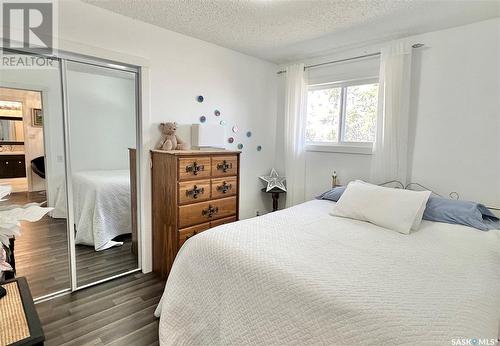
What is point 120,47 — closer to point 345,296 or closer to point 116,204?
point 116,204

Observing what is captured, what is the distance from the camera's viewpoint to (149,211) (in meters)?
2.72

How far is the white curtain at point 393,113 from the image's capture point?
2.64 meters

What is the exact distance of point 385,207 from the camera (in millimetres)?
2168

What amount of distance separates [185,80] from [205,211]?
4.36ft

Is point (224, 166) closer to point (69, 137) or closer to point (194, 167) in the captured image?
point (194, 167)

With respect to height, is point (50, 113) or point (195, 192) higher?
point (50, 113)

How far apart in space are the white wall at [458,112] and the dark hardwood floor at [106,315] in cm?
267

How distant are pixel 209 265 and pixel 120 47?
77.3 inches

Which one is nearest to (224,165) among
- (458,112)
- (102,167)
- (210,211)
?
(210,211)

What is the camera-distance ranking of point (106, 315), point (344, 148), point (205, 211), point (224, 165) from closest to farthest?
point (106, 315) < point (205, 211) < point (224, 165) < point (344, 148)

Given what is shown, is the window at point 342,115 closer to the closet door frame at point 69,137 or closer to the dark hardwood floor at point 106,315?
the closet door frame at point 69,137

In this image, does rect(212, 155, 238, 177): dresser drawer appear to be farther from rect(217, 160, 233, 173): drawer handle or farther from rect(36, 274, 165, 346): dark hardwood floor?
rect(36, 274, 165, 346): dark hardwood floor

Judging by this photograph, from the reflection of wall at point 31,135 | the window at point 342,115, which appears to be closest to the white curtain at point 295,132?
the window at point 342,115

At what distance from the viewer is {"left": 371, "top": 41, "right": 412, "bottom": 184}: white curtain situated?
2.64 meters
